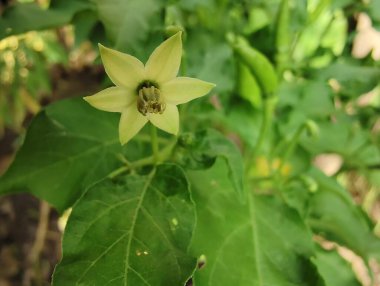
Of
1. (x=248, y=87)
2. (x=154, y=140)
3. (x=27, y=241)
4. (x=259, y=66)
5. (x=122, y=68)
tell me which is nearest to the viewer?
(x=122, y=68)

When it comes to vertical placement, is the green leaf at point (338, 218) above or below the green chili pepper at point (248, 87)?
below

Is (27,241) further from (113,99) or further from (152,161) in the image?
(113,99)

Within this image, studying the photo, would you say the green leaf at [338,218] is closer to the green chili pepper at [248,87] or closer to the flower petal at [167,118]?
the green chili pepper at [248,87]

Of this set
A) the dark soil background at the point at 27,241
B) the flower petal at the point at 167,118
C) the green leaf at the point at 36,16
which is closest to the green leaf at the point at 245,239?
the flower petal at the point at 167,118

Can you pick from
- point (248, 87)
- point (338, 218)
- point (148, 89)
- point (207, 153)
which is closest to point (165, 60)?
point (148, 89)

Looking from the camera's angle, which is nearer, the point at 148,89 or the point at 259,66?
the point at 148,89
